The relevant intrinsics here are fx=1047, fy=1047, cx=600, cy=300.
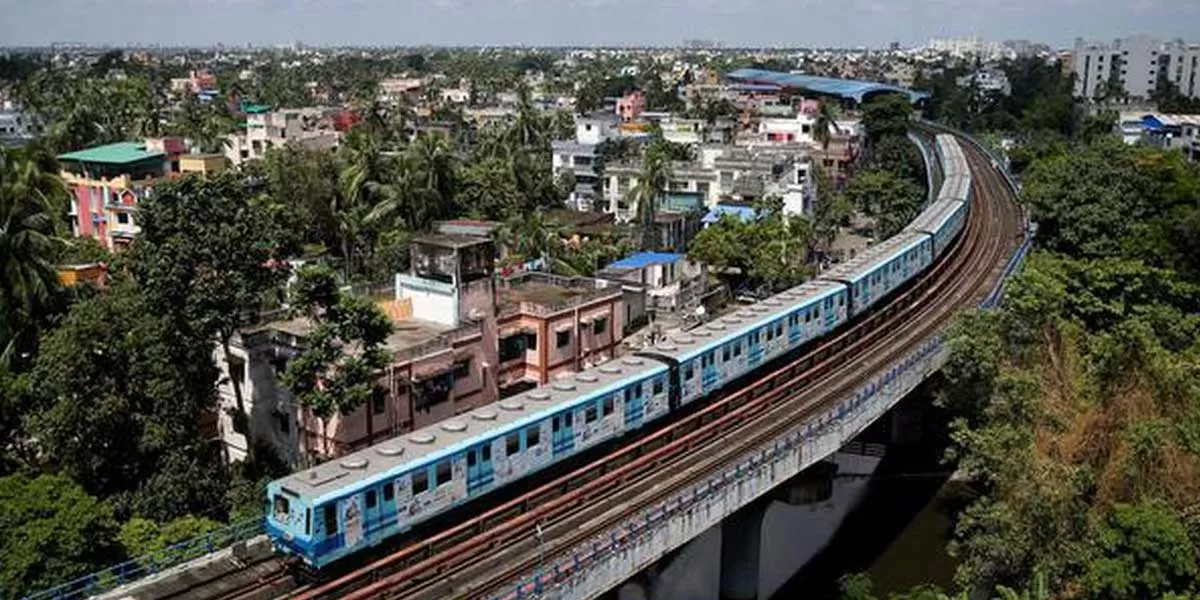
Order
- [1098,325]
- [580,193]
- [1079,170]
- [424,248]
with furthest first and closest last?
[580,193]
[1079,170]
[1098,325]
[424,248]

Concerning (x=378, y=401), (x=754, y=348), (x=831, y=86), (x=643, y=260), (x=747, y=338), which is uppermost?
Result: (x=831, y=86)

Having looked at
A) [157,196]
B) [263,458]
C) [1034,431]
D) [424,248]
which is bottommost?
[263,458]

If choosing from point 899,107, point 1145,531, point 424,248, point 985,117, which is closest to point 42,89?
point 899,107

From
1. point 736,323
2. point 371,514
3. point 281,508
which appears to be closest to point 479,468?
point 371,514

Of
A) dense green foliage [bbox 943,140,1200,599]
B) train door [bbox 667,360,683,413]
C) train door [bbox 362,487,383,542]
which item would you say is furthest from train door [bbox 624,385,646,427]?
train door [bbox 362,487,383,542]

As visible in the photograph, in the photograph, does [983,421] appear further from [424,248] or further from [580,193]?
[580,193]

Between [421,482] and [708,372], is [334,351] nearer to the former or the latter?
[421,482]

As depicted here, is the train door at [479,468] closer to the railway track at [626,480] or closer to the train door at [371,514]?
the railway track at [626,480]
